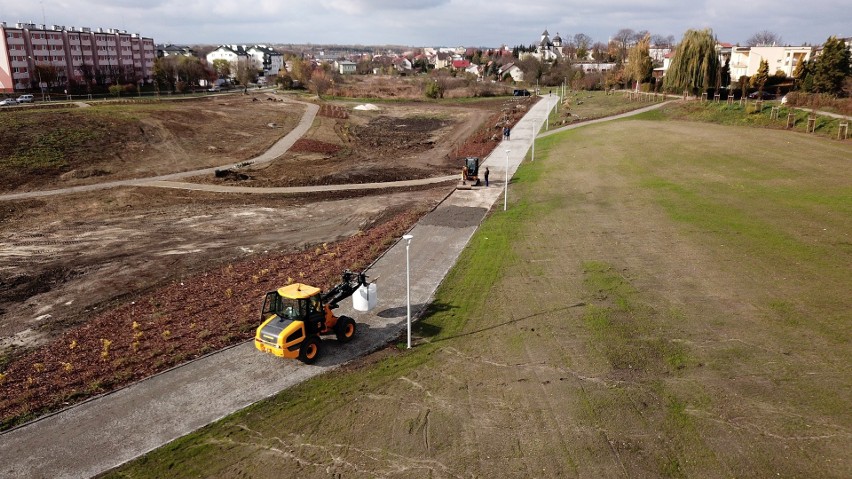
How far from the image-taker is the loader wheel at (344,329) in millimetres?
14102

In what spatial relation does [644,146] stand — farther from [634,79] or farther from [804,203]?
[634,79]

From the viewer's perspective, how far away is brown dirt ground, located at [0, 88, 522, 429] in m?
14.1

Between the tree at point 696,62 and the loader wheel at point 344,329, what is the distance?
5779 cm

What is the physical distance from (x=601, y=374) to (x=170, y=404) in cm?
988

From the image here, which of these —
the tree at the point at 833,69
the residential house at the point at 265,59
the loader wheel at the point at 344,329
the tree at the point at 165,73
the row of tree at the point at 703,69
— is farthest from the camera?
the residential house at the point at 265,59

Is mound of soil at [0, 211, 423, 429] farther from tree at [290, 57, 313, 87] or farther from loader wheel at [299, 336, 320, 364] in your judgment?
tree at [290, 57, 313, 87]

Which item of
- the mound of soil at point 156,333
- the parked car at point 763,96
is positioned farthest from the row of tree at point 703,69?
the mound of soil at point 156,333

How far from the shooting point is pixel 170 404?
11.9 meters

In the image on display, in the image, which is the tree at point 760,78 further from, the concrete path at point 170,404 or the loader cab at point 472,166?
the concrete path at point 170,404

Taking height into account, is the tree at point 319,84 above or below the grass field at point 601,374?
above

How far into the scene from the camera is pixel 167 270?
20.1 meters

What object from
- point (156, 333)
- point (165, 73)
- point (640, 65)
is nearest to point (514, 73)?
→ point (640, 65)

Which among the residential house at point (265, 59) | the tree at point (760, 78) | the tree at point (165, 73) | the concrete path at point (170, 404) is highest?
the residential house at point (265, 59)

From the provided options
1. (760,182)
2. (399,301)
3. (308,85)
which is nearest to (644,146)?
(760,182)
